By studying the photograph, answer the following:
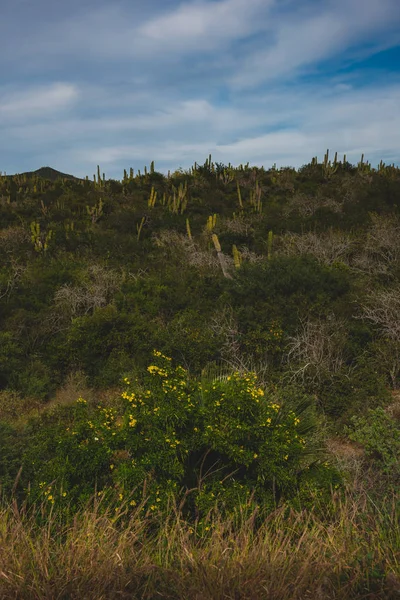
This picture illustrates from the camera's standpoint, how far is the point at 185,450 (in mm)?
4590

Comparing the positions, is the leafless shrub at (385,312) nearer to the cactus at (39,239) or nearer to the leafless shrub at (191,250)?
the leafless shrub at (191,250)

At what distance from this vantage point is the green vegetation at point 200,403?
259cm

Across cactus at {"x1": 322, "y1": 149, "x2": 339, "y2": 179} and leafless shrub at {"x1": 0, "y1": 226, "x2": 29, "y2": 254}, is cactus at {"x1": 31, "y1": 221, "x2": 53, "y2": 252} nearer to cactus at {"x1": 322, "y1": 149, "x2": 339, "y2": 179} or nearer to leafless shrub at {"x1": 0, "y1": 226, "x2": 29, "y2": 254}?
leafless shrub at {"x1": 0, "y1": 226, "x2": 29, "y2": 254}

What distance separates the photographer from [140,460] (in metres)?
4.54

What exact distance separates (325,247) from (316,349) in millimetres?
7291

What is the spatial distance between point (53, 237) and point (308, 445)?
59.7ft

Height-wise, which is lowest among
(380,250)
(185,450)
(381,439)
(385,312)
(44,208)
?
(381,439)

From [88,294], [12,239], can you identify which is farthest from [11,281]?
[12,239]

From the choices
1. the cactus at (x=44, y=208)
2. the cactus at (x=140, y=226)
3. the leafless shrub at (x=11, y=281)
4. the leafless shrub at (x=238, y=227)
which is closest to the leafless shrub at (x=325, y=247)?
the leafless shrub at (x=238, y=227)

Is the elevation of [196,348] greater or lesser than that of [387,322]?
lesser

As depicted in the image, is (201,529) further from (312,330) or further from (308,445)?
(312,330)

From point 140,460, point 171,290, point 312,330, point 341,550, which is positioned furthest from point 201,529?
point 171,290

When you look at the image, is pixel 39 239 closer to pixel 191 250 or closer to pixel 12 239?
pixel 12 239

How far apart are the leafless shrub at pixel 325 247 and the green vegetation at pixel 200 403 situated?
98 millimetres
